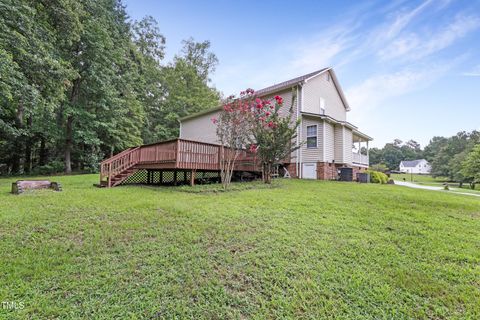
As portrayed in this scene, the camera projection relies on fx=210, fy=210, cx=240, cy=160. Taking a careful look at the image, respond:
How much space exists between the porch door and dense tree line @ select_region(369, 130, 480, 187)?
2254cm

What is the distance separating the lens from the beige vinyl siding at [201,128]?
661 inches

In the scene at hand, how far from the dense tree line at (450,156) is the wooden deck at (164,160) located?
1148 inches

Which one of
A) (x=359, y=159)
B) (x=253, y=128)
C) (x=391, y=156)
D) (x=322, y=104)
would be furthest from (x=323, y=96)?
(x=391, y=156)

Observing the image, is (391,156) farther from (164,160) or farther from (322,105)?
(164,160)

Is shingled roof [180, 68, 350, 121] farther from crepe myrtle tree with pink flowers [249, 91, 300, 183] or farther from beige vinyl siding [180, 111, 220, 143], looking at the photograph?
crepe myrtle tree with pink flowers [249, 91, 300, 183]

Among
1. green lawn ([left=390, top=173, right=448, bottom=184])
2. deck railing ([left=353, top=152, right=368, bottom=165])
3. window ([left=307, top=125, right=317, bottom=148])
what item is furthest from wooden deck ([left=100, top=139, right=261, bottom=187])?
green lawn ([left=390, top=173, right=448, bottom=184])

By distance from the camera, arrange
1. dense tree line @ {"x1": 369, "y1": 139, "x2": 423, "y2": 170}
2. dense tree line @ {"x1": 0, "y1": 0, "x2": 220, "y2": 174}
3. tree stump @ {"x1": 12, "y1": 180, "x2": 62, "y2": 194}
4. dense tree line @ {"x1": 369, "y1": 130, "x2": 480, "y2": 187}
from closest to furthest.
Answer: tree stump @ {"x1": 12, "y1": 180, "x2": 62, "y2": 194} < dense tree line @ {"x1": 0, "y1": 0, "x2": 220, "y2": 174} < dense tree line @ {"x1": 369, "y1": 130, "x2": 480, "y2": 187} < dense tree line @ {"x1": 369, "y1": 139, "x2": 423, "y2": 170}

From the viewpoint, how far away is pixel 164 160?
8.34 meters

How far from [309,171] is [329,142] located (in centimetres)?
220

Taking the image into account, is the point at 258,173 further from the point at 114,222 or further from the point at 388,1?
the point at 388,1

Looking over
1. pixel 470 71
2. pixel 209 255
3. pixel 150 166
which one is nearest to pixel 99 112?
pixel 150 166

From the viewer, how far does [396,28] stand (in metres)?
9.82

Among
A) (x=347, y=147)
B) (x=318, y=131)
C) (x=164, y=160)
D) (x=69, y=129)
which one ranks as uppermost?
(x=69, y=129)

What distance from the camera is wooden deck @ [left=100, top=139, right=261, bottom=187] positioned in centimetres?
803
